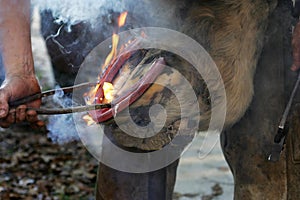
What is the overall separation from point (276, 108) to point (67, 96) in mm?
839

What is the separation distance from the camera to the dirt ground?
12.9ft

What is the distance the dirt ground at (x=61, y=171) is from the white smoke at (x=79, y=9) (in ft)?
4.77

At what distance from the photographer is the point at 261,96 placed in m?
2.21

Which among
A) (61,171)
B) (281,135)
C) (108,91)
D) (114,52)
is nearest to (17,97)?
(108,91)

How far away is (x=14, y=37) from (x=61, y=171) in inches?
108

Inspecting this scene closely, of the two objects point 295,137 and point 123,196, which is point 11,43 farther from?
point 295,137

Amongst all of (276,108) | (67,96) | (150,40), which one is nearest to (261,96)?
(276,108)

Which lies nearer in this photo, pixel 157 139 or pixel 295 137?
pixel 157 139

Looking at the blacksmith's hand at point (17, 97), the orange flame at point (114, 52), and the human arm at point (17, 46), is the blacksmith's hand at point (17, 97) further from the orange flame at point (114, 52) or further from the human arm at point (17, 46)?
the orange flame at point (114, 52)

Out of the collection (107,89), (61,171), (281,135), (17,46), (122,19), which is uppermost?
(122,19)

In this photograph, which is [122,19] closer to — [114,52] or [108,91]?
[114,52]

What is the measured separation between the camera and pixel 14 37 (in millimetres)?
1896

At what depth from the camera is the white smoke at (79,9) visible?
259cm

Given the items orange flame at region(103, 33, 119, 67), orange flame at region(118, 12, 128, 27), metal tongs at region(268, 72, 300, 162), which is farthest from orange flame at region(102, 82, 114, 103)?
metal tongs at region(268, 72, 300, 162)
